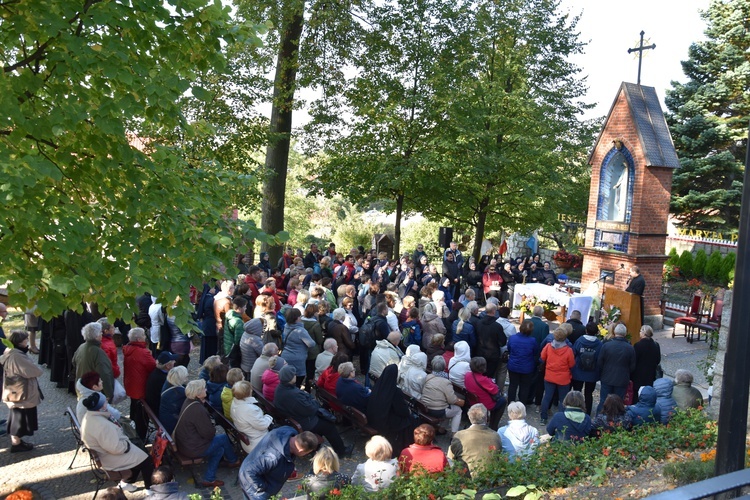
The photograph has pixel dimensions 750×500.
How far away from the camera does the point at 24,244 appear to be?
5.30 m

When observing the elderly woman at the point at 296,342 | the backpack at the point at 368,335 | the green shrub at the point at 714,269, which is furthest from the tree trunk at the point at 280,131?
the green shrub at the point at 714,269

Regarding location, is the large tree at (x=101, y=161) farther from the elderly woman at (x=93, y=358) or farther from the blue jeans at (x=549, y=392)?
the blue jeans at (x=549, y=392)

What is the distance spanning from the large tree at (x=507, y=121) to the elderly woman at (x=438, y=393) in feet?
36.9

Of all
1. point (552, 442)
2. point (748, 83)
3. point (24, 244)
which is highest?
point (748, 83)

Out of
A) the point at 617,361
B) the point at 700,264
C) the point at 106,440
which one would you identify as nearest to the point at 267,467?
the point at 106,440

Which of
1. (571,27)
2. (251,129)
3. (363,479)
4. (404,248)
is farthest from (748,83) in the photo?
(363,479)

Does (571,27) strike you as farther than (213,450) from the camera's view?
Yes

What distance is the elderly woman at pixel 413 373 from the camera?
8852 millimetres

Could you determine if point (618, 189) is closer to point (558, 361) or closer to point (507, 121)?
point (507, 121)

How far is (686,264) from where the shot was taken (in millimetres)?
22891

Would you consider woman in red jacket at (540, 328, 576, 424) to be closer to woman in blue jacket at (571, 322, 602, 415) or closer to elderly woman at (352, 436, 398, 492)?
woman in blue jacket at (571, 322, 602, 415)

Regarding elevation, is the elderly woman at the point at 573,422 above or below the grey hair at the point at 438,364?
below

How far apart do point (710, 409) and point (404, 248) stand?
83.3ft

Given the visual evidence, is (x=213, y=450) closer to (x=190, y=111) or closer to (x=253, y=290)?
(x=253, y=290)
